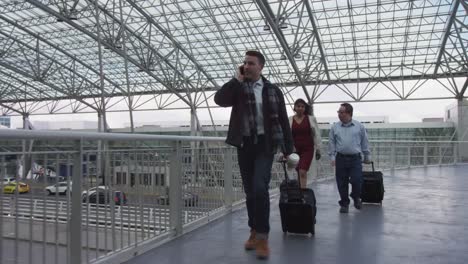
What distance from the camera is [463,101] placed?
26734mm

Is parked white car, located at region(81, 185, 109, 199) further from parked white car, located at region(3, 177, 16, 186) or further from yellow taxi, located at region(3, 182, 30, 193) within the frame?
parked white car, located at region(3, 177, 16, 186)

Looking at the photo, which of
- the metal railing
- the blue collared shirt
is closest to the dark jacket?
the metal railing

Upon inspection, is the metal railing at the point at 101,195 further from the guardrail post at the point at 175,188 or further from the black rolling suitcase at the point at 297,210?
the black rolling suitcase at the point at 297,210

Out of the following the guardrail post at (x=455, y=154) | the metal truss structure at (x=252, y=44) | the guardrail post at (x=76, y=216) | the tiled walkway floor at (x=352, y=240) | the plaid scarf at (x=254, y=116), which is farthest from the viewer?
the metal truss structure at (x=252, y=44)

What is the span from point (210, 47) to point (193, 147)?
25.5 m

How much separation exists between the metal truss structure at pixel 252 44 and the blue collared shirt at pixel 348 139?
1428 centimetres

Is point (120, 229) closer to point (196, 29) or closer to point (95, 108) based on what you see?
point (196, 29)

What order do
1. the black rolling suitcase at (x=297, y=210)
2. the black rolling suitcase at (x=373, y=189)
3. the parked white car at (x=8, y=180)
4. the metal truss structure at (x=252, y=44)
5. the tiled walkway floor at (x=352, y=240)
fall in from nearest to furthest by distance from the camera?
1. the parked white car at (x=8, y=180)
2. the tiled walkway floor at (x=352, y=240)
3. the black rolling suitcase at (x=297, y=210)
4. the black rolling suitcase at (x=373, y=189)
5. the metal truss structure at (x=252, y=44)

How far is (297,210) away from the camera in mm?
3854

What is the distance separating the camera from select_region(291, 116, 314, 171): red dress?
5137mm

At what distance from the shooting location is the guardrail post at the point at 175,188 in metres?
3.82

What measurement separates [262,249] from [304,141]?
226 cm

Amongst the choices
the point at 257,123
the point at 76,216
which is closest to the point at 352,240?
the point at 257,123

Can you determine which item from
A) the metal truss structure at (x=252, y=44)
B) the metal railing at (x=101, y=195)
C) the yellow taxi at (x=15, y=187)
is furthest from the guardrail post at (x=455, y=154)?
the yellow taxi at (x=15, y=187)
